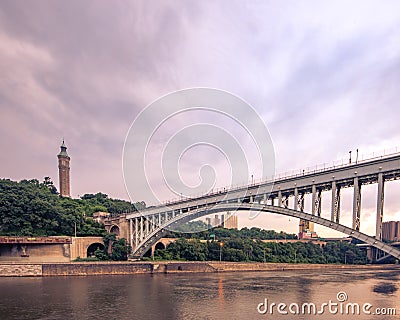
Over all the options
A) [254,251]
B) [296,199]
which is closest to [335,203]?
[296,199]

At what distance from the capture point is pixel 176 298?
24.2 metres

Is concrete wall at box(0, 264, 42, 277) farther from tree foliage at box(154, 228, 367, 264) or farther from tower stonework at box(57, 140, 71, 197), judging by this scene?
tower stonework at box(57, 140, 71, 197)

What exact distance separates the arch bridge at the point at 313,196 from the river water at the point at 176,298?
18.8 ft

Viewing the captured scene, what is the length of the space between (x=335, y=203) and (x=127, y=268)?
27178mm

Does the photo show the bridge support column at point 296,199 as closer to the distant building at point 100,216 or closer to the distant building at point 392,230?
the distant building at point 100,216

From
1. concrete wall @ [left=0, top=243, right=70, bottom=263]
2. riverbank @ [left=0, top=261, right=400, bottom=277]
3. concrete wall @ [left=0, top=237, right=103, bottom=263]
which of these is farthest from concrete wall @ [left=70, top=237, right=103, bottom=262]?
riverbank @ [left=0, top=261, right=400, bottom=277]

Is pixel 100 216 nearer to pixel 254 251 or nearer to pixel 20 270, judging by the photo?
pixel 20 270

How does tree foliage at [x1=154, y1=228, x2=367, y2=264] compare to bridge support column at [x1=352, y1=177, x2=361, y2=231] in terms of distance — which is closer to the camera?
bridge support column at [x1=352, y1=177, x2=361, y2=231]

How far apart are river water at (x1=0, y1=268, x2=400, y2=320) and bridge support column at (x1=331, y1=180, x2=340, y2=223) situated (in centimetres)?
589

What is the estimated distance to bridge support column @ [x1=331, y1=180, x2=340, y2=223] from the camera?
1934 cm

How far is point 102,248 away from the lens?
47.2 meters

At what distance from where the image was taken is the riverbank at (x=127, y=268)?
33.7 metres

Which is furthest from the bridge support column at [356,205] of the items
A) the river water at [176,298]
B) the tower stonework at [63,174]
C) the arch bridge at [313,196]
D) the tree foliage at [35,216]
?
the tower stonework at [63,174]

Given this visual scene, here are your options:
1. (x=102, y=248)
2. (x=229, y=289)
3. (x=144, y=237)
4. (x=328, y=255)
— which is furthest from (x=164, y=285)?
(x=328, y=255)
